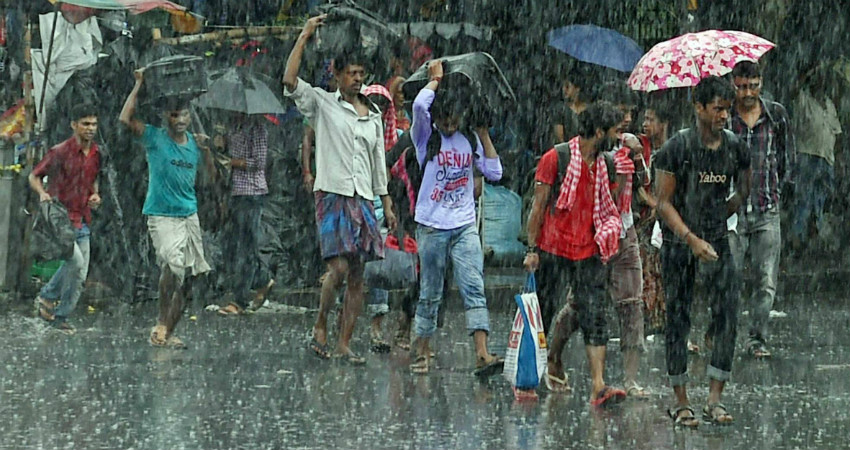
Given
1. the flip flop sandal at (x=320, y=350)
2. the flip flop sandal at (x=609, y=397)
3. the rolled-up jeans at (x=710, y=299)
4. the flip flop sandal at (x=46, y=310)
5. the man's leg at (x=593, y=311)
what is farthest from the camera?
the flip flop sandal at (x=46, y=310)

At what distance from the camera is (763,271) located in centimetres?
1152

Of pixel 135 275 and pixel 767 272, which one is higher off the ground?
pixel 767 272

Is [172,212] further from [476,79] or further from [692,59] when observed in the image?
[692,59]

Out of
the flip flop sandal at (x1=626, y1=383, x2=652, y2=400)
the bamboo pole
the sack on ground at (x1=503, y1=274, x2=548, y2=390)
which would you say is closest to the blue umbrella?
the bamboo pole

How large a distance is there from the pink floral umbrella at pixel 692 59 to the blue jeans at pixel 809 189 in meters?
6.28

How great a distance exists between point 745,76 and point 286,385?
11.1 ft

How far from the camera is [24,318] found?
13.7 meters

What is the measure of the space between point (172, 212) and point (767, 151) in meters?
4.01

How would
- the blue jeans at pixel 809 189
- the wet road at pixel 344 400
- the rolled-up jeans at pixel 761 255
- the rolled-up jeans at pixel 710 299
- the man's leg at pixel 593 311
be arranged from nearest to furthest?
the wet road at pixel 344 400
the rolled-up jeans at pixel 710 299
the man's leg at pixel 593 311
the rolled-up jeans at pixel 761 255
the blue jeans at pixel 809 189

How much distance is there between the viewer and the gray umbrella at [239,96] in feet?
46.2

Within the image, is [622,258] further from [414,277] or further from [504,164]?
[504,164]

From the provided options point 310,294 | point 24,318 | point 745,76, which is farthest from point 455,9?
point 745,76

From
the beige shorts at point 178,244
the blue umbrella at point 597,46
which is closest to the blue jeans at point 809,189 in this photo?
the blue umbrella at point 597,46

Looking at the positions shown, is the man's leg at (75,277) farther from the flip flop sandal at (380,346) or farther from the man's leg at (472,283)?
the man's leg at (472,283)
